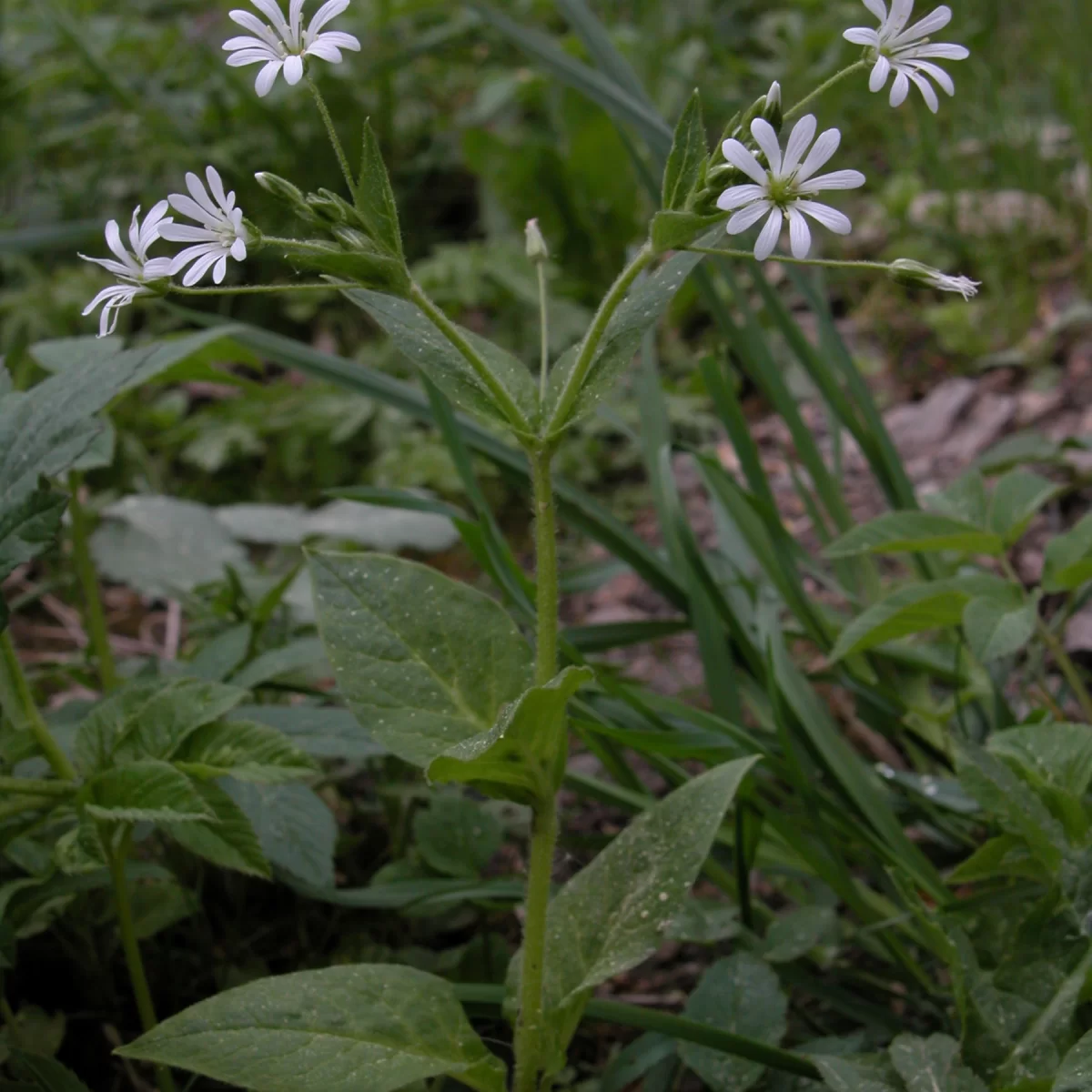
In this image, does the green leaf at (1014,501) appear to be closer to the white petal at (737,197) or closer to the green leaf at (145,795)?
the white petal at (737,197)

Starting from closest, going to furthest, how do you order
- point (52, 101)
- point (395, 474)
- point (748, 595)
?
1. point (748, 595)
2. point (395, 474)
3. point (52, 101)

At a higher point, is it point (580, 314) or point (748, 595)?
point (580, 314)

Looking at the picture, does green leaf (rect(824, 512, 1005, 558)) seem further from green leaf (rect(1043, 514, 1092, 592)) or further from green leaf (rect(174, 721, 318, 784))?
green leaf (rect(174, 721, 318, 784))

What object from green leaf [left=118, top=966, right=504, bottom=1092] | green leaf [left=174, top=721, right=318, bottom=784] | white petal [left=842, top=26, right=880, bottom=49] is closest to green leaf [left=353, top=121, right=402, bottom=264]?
white petal [left=842, top=26, right=880, bottom=49]

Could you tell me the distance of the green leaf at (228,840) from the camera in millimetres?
1051

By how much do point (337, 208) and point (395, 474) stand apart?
1.40 m

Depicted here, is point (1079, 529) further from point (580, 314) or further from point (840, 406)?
point (580, 314)

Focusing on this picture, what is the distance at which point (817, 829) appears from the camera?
129cm

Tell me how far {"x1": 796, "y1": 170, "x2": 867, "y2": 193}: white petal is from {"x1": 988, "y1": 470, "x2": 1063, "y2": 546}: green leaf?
2.23 feet

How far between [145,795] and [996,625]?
3.00ft

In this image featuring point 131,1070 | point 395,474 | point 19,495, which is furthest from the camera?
point 395,474

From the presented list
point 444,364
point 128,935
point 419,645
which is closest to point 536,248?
point 444,364

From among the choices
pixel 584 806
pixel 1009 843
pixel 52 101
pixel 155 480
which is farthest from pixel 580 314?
pixel 52 101

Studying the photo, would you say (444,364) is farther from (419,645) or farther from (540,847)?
(540,847)
